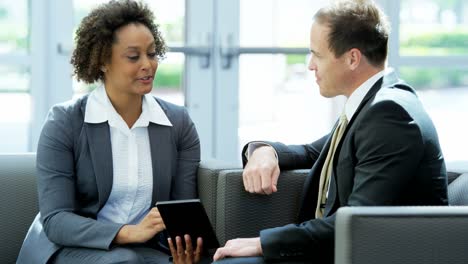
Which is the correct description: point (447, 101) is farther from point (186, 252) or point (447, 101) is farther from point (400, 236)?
point (400, 236)

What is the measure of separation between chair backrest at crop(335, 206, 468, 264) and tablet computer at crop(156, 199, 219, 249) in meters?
0.62

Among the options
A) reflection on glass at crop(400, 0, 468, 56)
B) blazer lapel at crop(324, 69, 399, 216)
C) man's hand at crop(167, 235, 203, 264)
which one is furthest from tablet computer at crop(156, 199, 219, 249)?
reflection on glass at crop(400, 0, 468, 56)

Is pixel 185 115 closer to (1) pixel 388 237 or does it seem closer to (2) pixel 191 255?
(2) pixel 191 255

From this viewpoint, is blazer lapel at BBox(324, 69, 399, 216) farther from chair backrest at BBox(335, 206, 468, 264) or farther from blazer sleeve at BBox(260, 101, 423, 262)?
chair backrest at BBox(335, 206, 468, 264)

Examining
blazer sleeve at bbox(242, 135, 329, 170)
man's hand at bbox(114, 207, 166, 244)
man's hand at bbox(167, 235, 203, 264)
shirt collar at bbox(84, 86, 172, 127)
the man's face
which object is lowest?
man's hand at bbox(167, 235, 203, 264)

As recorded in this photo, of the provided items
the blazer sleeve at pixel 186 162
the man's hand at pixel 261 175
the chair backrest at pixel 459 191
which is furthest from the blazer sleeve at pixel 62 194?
the chair backrest at pixel 459 191

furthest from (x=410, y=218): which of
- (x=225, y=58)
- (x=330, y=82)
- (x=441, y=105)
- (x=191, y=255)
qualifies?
(x=441, y=105)

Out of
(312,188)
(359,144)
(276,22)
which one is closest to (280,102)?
(276,22)

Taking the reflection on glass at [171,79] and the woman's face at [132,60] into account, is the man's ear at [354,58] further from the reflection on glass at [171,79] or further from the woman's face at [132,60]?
the reflection on glass at [171,79]

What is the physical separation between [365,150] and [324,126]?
2.56m

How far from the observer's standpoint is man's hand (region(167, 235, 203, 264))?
2.90 metres

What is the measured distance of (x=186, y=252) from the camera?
9.56 ft

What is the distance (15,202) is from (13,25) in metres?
1.61

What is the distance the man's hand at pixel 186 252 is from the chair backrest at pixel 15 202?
25.6 inches
